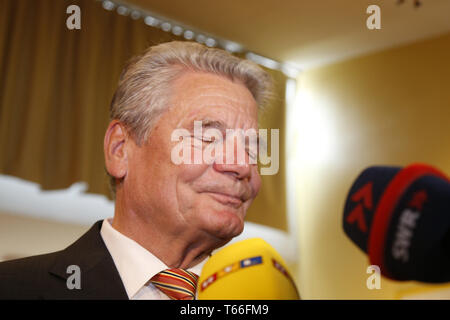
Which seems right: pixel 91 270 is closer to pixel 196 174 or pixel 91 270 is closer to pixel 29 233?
pixel 196 174

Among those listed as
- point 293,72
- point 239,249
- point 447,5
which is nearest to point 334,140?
point 293,72

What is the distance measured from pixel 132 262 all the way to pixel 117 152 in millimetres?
162

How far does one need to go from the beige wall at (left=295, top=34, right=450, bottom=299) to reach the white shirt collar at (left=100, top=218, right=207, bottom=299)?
0.77 m

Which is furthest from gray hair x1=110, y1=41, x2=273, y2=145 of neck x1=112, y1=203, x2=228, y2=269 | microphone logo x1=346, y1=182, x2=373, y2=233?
microphone logo x1=346, y1=182, x2=373, y2=233

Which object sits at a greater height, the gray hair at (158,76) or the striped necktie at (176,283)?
the gray hair at (158,76)

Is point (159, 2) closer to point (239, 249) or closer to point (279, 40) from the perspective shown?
point (279, 40)

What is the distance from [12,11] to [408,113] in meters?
1.30

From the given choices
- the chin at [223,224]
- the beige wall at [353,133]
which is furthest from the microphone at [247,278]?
the beige wall at [353,133]

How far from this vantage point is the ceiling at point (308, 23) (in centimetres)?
142

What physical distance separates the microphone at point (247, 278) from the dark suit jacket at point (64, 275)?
0.17 m

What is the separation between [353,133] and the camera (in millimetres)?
1560

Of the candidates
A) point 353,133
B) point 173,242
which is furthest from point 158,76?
point 353,133

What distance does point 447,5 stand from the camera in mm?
1596

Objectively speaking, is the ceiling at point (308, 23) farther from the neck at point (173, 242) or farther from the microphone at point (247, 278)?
the microphone at point (247, 278)
